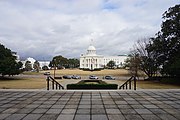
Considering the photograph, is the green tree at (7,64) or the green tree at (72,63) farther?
the green tree at (72,63)

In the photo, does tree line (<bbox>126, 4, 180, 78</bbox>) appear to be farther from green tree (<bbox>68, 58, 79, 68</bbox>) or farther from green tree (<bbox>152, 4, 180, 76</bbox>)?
green tree (<bbox>68, 58, 79, 68</bbox>)

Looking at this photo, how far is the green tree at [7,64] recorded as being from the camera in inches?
1623

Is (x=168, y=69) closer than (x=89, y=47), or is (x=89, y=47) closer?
(x=168, y=69)

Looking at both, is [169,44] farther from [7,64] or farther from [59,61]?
[59,61]

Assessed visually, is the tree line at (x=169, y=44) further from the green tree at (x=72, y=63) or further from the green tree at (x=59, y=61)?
the green tree at (x=72, y=63)

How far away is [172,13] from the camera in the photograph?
35750 mm

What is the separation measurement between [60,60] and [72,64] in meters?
19.1

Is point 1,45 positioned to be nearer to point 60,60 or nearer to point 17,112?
point 17,112

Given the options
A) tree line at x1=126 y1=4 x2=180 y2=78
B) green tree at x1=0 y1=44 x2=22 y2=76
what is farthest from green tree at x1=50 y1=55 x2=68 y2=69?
tree line at x1=126 y1=4 x2=180 y2=78

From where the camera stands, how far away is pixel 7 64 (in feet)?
136

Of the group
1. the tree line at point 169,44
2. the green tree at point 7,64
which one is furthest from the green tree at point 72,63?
the tree line at point 169,44

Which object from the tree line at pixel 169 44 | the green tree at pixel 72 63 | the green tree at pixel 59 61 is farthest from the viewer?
the green tree at pixel 72 63

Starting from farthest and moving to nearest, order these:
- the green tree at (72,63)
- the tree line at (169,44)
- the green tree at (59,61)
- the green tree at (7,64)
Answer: the green tree at (72,63)
the green tree at (59,61)
the green tree at (7,64)
the tree line at (169,44)

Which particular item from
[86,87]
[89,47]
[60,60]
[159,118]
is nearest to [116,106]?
[159,118]
